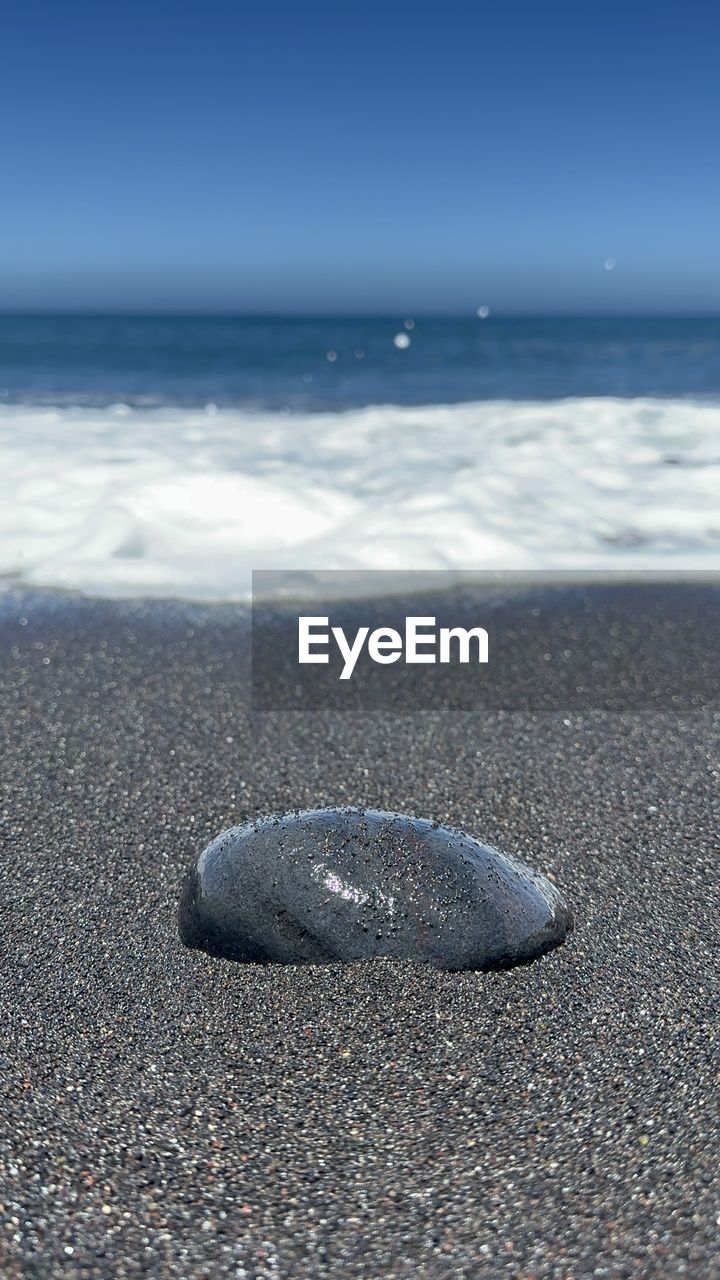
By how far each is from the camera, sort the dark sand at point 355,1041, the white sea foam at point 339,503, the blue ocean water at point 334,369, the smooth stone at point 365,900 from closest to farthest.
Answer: the dark sand at point 355,1041 → the smooth stone at point 365,900 → the white sea foam at point 339,503 → the blue ocean water at point 334,369

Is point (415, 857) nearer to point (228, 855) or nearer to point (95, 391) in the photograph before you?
point (228, 855)

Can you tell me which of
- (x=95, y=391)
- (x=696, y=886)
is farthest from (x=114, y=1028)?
(x=95, y=391)

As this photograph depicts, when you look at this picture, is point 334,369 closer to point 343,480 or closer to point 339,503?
point 343,480

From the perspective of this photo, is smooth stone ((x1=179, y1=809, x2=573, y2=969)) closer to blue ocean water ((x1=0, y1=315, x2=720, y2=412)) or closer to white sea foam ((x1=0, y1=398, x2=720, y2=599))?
white sea foam ((x1=0, y1=398, x2=720, y2=599))

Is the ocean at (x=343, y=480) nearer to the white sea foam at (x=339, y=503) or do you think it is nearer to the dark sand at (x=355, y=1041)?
the white sea foam at (x=339, y=503)

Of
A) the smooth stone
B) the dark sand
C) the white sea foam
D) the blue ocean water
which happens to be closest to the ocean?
the white sea foam

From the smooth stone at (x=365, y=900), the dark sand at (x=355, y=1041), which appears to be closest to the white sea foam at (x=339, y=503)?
the dark sand at (x=355, y=1041)
